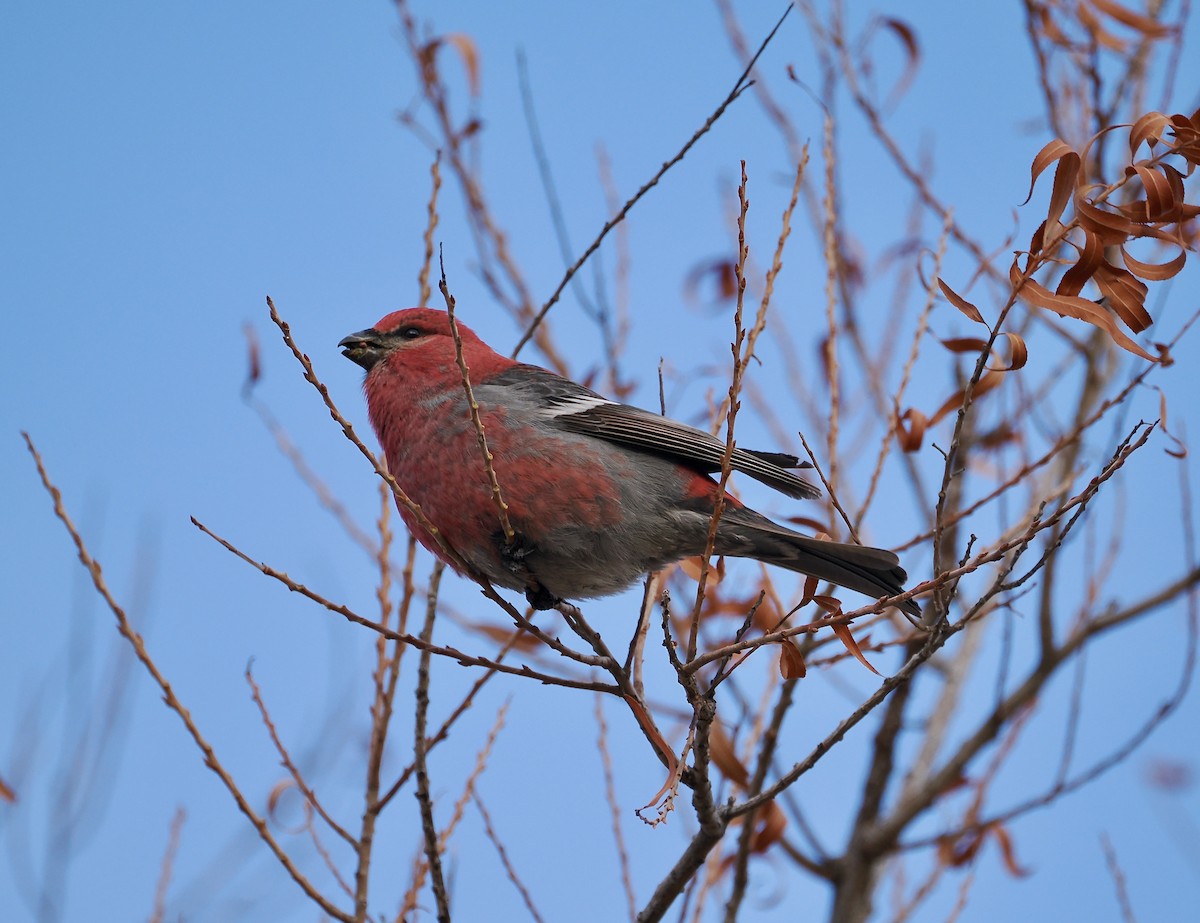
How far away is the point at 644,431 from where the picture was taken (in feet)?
11.2

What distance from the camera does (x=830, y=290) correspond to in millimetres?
3291

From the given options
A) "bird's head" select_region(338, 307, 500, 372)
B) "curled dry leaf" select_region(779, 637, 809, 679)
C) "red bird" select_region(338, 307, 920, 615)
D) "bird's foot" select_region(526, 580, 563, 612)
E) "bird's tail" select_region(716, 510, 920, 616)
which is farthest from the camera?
"bird's head" select_region(338, 307, 500, 372)

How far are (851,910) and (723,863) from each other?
1001 millimetres

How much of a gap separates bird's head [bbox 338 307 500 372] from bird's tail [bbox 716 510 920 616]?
Result: 120 centimetres

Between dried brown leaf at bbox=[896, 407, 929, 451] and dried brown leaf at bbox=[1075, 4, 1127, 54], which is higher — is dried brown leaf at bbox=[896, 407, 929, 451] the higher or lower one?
the lower one

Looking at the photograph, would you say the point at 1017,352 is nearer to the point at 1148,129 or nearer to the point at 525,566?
the point at 1148,129

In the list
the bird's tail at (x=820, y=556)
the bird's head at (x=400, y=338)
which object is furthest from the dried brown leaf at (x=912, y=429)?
the bird's head at (x=400, y=338)

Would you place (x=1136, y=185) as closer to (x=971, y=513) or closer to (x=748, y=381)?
(x=748, y=381)

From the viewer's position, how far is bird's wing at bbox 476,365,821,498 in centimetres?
325

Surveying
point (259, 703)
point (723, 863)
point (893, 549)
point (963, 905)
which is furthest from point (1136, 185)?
point (259, 703)

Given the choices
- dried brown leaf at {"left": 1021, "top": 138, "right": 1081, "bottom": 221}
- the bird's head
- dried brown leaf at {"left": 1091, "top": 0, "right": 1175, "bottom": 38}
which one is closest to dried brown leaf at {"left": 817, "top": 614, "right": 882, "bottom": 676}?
dried brown leaf at {"left": 1021, "top": 138, "right": 1081, "bottom": 221}

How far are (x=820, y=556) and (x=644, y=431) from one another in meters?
0.65

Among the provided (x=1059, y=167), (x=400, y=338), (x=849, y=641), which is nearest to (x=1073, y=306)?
(x=1059, y=167)

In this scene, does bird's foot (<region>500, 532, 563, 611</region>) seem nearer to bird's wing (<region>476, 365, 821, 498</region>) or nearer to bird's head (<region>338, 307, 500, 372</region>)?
bird's wing (<region>476, 365, 821, 498</region>)
